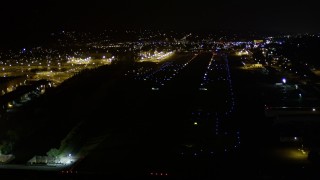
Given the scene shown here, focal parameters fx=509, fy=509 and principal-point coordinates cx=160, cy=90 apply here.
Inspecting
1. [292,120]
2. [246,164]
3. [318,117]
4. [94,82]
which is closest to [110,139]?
[246,164]

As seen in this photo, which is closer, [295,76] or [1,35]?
[1,35]

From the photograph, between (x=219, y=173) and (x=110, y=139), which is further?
(x=110, y=139)

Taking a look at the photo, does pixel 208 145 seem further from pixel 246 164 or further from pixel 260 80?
pixel 260 80

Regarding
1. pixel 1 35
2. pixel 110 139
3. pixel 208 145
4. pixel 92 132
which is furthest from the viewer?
pixel 1 35

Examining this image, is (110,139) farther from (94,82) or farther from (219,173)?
(94,82)

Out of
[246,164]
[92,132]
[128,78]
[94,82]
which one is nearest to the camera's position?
[246,164]

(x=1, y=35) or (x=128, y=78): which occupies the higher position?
(x=1, y=35)

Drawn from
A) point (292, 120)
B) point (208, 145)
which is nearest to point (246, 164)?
point (208, 145)

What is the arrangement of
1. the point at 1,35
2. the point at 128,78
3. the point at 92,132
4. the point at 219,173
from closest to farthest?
the point at 219,173 → the point at 92,132 → the point at 1,35 → the point at 128,78

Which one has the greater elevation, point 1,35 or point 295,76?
point 1,35
